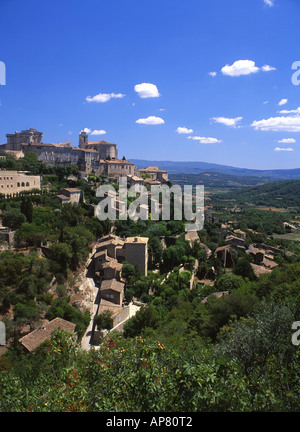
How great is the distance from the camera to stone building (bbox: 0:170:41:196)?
87.9 feet

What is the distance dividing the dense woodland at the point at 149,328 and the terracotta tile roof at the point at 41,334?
1.55ft

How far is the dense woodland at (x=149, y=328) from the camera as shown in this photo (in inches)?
217

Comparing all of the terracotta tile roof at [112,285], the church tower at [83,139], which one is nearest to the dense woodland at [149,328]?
the terracotta tile roof at [112,285]

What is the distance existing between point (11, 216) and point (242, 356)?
68.0 feet

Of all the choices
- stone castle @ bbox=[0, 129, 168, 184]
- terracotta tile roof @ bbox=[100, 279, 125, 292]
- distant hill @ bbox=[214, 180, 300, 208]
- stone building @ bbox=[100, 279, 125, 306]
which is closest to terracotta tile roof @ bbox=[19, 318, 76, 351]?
stone building @ bbox=[100, 279, 125, 306]

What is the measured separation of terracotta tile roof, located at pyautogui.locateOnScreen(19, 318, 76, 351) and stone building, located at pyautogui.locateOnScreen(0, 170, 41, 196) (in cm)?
1641

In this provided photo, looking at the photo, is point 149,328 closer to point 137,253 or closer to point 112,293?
point 112,293

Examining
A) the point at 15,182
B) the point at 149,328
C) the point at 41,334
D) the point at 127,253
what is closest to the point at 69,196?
the point at 15,182

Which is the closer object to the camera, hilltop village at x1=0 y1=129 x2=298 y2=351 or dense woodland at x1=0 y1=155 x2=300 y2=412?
dense woodland at x1=0 y1=155 x2=300 y2=412

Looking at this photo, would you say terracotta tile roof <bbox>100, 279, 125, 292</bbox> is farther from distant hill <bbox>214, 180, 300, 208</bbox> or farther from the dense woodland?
distant hill <bbox>214, 180, 300, 208</bbox>

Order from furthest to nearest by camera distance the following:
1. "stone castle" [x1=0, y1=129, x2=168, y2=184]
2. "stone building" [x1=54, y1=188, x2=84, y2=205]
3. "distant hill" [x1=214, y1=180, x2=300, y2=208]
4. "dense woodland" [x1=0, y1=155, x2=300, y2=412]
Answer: "distant hill" [x1=214, y1=180, x2=300, y2=208] → "stone castle" [x1=0, y1=129, x2=168, y2=184] → "stone building" [x1=54, y1=188, x2=84, y2=205] → "dense woodland" [x1=0, y1=155, x2=300, y2=412]

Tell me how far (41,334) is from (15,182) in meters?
18.4
